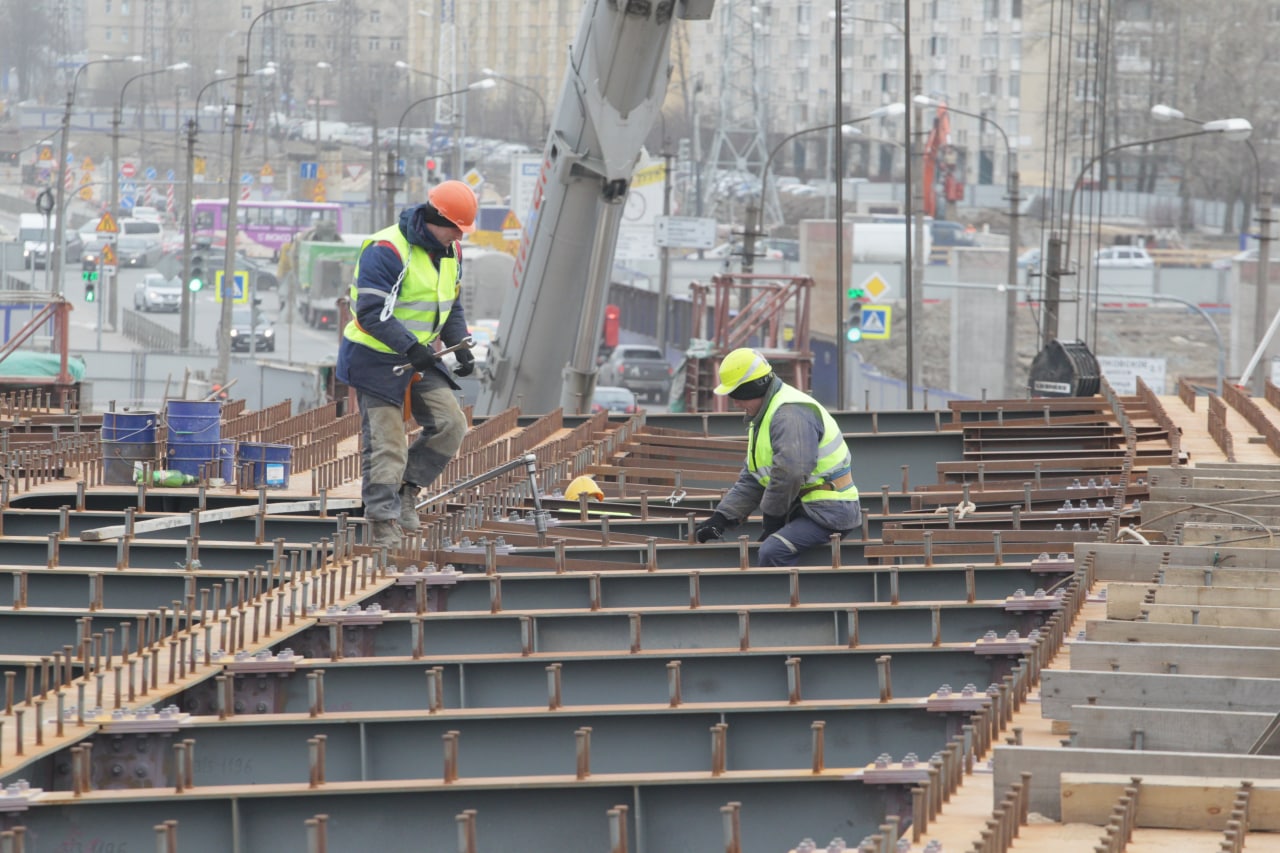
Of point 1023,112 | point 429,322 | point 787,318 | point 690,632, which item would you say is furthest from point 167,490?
point 1023,112

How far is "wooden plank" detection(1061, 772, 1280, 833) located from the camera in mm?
5477

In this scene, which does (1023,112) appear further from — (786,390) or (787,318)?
(786,390)

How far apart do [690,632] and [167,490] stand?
557 centimetres

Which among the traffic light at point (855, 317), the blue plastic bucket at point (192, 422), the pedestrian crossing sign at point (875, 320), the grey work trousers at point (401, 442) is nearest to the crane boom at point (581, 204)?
the blue plastic bucket at point (192, 422)

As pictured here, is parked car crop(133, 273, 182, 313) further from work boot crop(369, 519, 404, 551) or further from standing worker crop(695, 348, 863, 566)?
standing worker crop(695, 348, 863, 566)

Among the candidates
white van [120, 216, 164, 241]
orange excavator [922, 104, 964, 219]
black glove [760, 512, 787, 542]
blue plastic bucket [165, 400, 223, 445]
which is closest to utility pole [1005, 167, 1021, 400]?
blue plastic bucket [165, 400, 223, 445]

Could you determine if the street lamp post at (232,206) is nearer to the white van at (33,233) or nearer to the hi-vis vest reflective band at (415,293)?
the hi-vis vest reflective band at (415,293)

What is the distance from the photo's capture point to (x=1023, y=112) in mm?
→ 98375

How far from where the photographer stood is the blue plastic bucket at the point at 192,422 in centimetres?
1296

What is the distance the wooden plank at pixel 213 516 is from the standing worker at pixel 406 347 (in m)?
1.11

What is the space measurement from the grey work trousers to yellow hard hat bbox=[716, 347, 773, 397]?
1.54 meters

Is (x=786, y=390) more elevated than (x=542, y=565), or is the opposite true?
(x=786, y=390)

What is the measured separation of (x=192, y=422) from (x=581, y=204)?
7141mm

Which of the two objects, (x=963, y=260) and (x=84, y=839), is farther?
(x=963, y=260)
